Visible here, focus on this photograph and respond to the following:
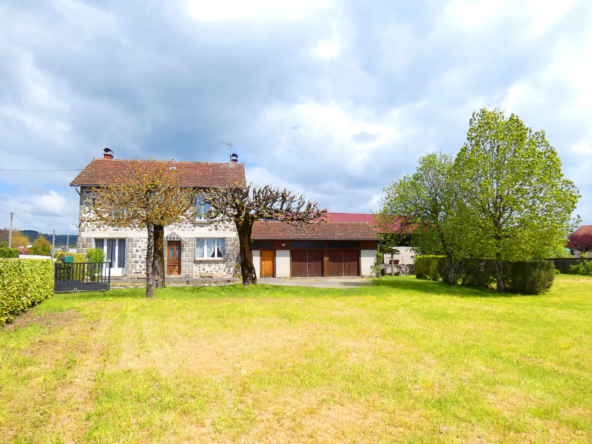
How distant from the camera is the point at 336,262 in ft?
88.0

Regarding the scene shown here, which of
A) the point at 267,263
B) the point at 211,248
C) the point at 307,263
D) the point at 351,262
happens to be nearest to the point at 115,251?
the point at 211,248

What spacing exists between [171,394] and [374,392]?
2.76 meters

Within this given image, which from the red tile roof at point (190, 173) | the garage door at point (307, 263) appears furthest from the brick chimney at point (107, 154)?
the garage door at point (307, 263)

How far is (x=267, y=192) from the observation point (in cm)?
1530

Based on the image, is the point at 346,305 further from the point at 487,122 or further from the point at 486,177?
the point at 487,122

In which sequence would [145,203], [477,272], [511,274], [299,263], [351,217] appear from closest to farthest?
[145,203] → [511,274] → [477,272] → [299,263] → [351,217]

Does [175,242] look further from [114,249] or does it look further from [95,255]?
[95,255]

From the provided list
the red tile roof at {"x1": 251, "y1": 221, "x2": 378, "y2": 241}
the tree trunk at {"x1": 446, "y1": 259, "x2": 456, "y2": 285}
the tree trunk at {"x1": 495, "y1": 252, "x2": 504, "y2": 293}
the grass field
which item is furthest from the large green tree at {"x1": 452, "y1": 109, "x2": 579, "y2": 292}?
the red tile roof at {"x1": 251, "y1": 221, "x2": 378, "y2": 241}

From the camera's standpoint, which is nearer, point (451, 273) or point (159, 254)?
point (159, 254)

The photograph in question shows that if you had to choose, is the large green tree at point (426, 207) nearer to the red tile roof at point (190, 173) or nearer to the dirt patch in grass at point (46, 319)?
the red tile roof at point (190, 173)

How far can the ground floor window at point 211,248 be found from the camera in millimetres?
23766

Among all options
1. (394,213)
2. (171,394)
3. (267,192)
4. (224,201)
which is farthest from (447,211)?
(171,394)

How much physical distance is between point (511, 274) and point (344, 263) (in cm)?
1170

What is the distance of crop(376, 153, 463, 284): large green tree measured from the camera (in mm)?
19359
